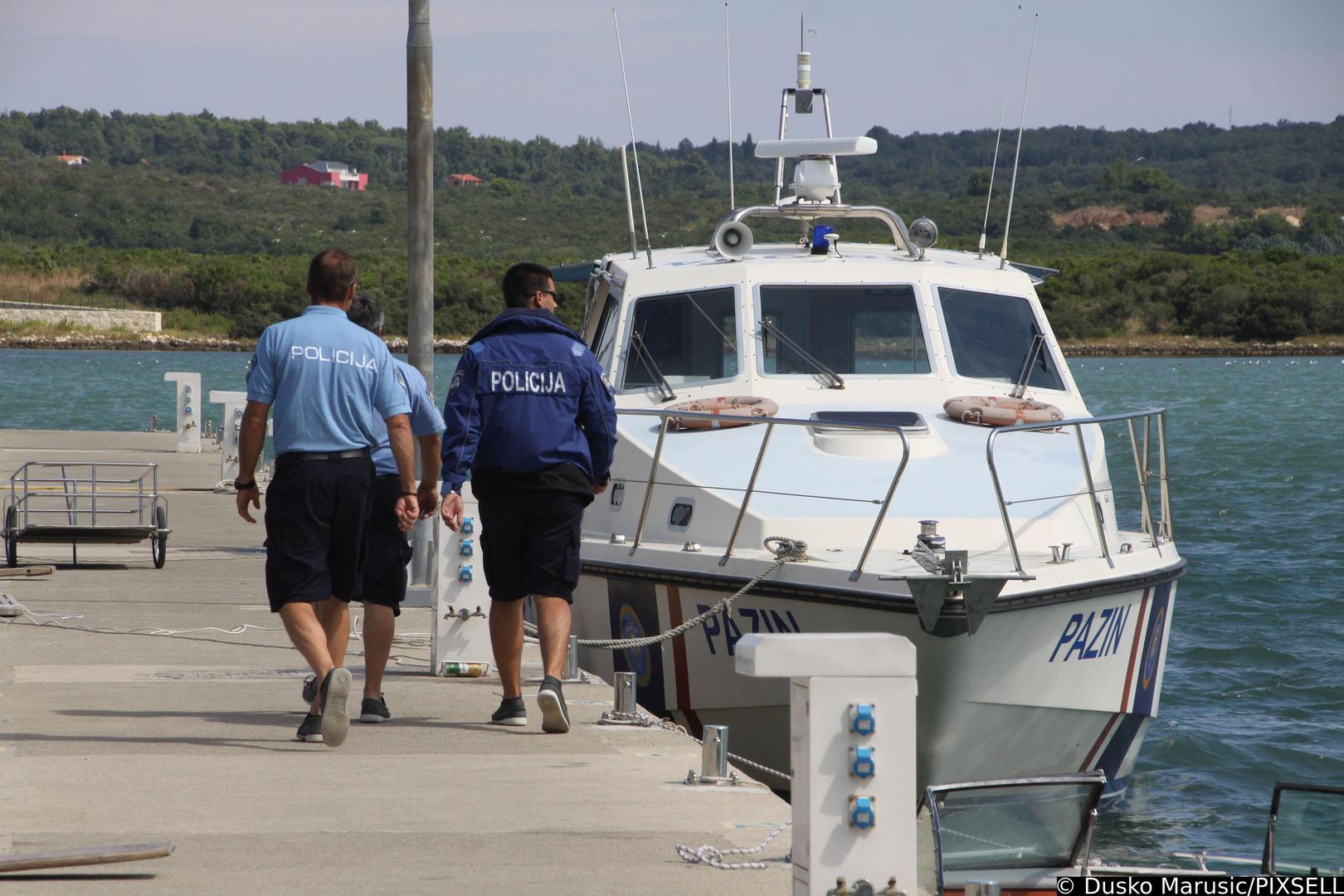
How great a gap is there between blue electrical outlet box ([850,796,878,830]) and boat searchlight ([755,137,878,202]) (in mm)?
7097

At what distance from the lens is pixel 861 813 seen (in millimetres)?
3777

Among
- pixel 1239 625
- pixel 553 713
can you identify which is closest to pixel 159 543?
pixel 553 713

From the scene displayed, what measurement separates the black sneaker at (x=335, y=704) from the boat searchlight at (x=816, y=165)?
227 inches

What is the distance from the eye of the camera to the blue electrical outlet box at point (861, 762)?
3.77 meters

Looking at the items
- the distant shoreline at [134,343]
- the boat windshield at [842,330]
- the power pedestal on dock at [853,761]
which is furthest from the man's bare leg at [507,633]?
the distant shoreline at [134,343]

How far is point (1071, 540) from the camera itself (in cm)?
749

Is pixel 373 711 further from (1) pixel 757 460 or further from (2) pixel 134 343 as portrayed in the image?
(2) pixel 134 343

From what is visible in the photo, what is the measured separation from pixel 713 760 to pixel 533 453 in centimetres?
127

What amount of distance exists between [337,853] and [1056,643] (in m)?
3.53

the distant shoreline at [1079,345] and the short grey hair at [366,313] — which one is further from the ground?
the short grey hair at [366,313]

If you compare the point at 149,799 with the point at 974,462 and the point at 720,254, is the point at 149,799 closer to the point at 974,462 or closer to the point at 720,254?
the point at 974,462

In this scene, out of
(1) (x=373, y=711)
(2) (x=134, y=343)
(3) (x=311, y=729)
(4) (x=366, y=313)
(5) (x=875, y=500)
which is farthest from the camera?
(2) (x=134, y=343)

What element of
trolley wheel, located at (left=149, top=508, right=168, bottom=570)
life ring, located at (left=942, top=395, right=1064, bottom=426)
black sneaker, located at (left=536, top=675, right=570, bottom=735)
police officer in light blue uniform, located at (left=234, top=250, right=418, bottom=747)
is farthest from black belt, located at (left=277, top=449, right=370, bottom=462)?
trolley wheel, located at (left=149, top=508, right=168, bottom=570)

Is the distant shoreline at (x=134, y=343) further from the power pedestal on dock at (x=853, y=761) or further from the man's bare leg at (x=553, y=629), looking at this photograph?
the power pedestal on dock at (x=853, y=761)
